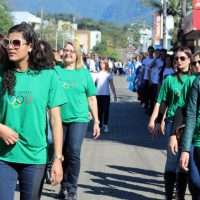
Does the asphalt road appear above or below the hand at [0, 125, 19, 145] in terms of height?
below

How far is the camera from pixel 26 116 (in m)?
4.79

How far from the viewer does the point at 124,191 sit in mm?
9062

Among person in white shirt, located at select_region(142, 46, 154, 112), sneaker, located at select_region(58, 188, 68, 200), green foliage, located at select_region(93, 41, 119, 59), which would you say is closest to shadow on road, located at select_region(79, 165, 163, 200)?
sneaker, located at select_region(58, 188, 68, 200)

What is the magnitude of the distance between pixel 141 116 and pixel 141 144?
7.05 meters

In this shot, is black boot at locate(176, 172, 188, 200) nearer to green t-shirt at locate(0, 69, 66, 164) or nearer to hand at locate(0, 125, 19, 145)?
green t-shirt at locate(0, 69, 66, 164)

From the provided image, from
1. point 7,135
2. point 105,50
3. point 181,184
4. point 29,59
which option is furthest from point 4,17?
point 7,135

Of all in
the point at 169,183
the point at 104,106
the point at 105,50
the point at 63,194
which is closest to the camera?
the point at 169,183

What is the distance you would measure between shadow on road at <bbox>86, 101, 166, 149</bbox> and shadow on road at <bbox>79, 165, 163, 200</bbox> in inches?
134

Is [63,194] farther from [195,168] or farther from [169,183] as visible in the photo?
[195,168]

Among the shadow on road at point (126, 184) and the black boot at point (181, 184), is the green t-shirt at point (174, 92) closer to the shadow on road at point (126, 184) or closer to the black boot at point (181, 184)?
the black boot at point (181, 184)

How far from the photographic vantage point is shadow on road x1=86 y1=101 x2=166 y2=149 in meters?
14.7

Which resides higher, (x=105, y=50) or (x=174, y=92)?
(x=174, y=92)

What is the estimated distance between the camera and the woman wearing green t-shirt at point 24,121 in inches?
188

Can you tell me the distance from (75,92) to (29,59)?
3304mm
